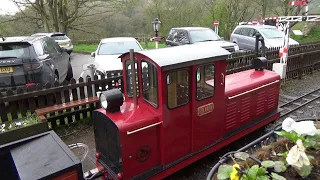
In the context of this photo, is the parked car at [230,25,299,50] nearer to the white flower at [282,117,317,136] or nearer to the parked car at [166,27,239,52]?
the parked car at [166,27,239,52]

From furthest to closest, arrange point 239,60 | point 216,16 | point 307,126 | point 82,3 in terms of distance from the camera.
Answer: point 216,16 < point 82,3 < point 239,60 < point 307,126

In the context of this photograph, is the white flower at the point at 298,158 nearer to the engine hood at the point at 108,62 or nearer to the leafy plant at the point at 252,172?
the leafy plant at the point at 252,172

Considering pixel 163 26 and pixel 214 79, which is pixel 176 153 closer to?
pixel 214 79

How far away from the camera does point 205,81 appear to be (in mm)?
4078

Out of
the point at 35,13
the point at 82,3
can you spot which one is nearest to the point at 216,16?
the point at 82,3

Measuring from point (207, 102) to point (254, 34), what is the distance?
1142cm

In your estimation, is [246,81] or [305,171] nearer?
[305,171]

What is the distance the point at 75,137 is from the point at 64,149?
11.4ft

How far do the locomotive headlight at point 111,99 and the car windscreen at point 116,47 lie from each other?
19.2 ft

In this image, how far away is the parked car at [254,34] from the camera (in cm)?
1330

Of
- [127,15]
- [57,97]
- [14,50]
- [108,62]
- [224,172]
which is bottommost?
[57,97]

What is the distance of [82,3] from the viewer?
22.9 m

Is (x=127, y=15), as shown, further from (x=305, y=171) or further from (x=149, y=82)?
(x=305, y=171)

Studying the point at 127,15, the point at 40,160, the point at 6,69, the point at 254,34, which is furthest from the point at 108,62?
the point at 127,15
